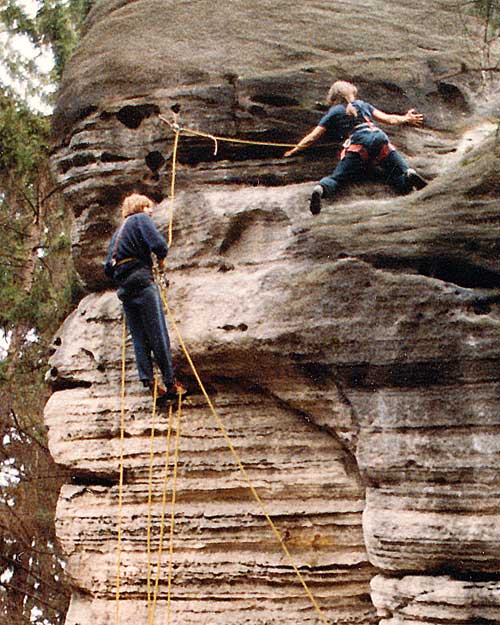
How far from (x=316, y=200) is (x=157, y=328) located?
1.86 metres

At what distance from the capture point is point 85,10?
1395 centimetres

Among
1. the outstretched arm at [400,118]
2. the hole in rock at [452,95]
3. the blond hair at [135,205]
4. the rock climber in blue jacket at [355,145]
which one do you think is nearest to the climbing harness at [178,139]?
the rock climber in blue jacket at [355,145]

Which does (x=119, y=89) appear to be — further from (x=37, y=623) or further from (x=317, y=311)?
(x=37, y=623)

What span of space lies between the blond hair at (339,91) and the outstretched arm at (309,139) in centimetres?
35

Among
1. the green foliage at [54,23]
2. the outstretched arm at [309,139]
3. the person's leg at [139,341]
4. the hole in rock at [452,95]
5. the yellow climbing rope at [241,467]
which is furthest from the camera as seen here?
the green foliage at [54,23]

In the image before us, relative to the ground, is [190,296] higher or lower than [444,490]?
higher

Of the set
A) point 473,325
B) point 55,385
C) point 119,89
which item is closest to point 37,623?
point 55,385

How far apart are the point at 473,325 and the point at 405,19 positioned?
Result: 15.8ft

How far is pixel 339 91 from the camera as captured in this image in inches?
322

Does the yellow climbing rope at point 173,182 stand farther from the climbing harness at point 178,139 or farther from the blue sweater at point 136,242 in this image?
the blue sweater at point 136,242

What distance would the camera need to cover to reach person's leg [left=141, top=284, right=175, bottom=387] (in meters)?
7.34

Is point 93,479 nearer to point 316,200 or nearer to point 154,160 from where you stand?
point 154,160

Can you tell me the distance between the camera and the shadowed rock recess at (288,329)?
6.38 meters

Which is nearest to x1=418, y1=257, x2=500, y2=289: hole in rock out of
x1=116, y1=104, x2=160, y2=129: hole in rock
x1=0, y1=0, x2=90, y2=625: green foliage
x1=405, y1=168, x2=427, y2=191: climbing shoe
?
x1=405, y1=168, x2=427, y2=191: climbing shoe
